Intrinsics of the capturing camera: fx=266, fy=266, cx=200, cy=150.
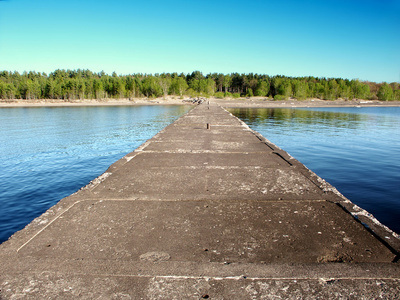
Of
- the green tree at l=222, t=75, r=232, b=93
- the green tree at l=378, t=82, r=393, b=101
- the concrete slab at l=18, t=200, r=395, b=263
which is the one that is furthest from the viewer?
the green tree at l=222, t=75, r=232, b=93

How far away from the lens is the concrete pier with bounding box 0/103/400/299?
1989 mm

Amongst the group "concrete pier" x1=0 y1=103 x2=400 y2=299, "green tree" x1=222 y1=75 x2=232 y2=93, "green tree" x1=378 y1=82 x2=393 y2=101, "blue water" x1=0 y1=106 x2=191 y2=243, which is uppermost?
"green tree" x1=222 y1=75 x2=232 y2=93

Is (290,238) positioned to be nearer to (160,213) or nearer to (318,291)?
(318,291)

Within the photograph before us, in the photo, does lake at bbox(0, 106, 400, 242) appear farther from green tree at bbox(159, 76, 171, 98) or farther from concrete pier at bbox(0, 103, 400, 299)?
green tree at bbox(159, 76, 171, 98)

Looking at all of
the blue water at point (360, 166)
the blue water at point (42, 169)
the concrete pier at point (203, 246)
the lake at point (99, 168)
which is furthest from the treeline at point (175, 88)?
the concrete pier at point (203, 246)

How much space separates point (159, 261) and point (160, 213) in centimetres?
101

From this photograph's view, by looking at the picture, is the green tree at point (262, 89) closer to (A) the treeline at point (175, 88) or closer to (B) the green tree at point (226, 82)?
(A) the treeline at point (175, 88)

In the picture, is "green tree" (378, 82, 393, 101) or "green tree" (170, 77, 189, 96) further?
"green tree" (378, 82, 393, 101)

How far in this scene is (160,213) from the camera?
10.7 ft

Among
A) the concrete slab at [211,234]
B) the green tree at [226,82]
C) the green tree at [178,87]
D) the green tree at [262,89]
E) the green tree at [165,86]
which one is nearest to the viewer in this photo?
the concrete slab at [211,234]

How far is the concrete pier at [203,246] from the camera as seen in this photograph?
6.53 feet

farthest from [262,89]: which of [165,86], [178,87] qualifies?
[165,86]

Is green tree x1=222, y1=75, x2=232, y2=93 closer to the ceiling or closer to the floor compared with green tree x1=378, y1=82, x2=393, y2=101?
closer to the ceiling

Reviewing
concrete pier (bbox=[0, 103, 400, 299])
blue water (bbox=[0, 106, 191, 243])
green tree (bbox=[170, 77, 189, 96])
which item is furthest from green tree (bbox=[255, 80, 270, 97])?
concrete pier (bbox=[0, 103, 400, 299])
